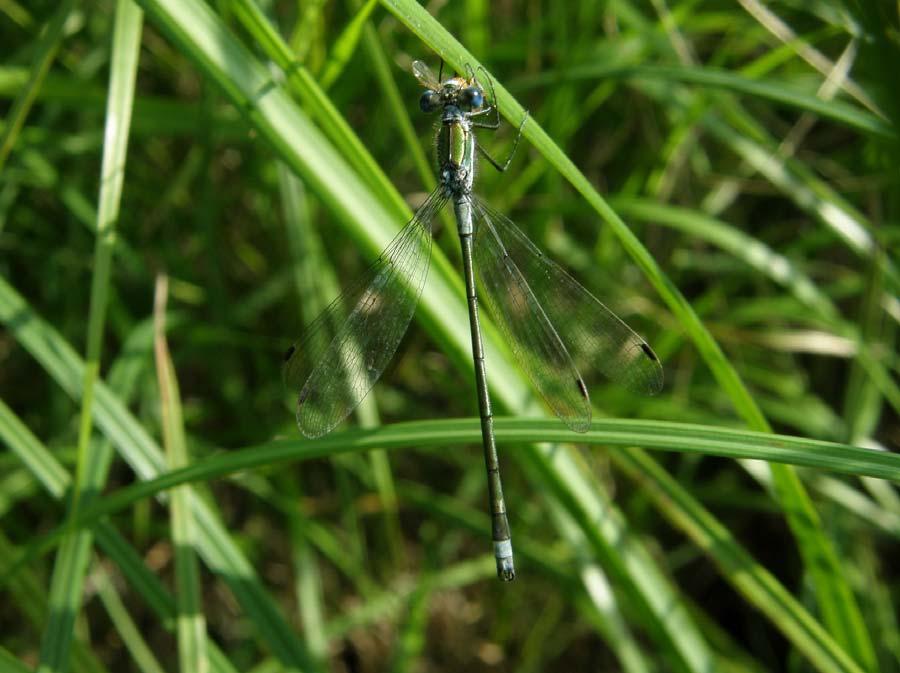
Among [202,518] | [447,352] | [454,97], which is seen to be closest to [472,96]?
[454,97]

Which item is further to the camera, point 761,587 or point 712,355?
point 761,587

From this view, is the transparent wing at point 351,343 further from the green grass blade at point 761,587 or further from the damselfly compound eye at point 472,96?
the green grass blade at point 761,587

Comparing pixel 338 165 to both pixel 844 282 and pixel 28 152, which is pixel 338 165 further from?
pixel 844 282

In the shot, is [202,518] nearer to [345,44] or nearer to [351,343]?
[351,343]

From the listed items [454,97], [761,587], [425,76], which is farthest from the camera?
[454,97]

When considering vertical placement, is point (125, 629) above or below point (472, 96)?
below

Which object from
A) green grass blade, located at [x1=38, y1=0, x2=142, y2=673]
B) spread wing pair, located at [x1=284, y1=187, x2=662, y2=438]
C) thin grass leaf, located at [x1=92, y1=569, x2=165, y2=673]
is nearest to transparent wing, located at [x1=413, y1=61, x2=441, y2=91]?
spread wing pair, located at [x1=284, y1=187, x2=662, y2=438]

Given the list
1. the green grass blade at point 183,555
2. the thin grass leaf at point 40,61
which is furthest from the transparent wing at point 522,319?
the thin grass leaf at point 40,61
